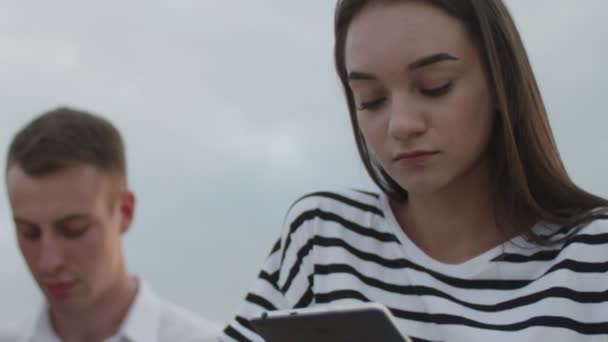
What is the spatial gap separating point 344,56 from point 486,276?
748 mm

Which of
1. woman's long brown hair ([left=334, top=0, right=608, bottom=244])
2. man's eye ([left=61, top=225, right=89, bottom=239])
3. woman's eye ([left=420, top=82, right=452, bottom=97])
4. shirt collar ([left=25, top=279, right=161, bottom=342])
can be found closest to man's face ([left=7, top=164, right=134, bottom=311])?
man's eye ([left=61, top=225, right=89, bottom=239])

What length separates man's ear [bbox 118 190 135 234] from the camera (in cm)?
292

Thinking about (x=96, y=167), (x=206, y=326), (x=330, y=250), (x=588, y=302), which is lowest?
(x=206, y=326)

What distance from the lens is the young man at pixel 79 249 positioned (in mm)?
2723

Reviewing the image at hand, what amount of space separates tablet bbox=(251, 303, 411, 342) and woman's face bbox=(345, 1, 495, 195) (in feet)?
1.72

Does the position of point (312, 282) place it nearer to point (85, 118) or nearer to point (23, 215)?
point (23, 215)

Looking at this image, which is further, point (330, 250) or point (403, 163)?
point (330, 250)

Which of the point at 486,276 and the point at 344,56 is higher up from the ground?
the point at 344,56

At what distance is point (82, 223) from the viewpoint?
273 centimetres

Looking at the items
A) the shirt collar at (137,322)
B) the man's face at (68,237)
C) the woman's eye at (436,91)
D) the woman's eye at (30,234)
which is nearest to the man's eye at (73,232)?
the man's face at (68,237)

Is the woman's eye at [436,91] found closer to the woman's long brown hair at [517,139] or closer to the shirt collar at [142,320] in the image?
the woman's long brown hair at [517,139]

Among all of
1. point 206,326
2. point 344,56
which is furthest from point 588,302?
point 206,326

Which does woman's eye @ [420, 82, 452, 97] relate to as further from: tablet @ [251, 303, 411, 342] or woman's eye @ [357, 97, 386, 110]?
tablet @ [251, 303, 411, 342]

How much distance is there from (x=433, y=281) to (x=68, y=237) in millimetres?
1301
